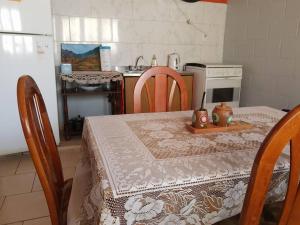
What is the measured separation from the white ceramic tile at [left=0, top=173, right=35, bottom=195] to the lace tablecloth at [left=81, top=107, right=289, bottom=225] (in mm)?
1216

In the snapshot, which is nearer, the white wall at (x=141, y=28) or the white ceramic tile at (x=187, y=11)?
the white wall at (x=141, y=28)

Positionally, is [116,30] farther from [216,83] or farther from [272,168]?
[272,168]

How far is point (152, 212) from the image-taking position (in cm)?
65

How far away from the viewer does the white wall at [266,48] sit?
98.7 inches

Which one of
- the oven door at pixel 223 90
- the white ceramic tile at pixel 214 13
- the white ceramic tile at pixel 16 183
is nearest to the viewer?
the white ceramic tile at pixel 16 183

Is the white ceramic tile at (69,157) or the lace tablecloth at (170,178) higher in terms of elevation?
the lace tablecloth at (170,178)

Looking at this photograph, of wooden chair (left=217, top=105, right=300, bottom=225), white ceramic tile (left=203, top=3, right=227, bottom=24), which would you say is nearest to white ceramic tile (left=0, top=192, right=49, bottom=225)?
wooden chair (left=217, top=105, right=300, bottom=225)

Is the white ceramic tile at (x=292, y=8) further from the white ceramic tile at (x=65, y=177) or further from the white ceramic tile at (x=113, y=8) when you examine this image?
the white ceramic tile at (x=65, y=177)

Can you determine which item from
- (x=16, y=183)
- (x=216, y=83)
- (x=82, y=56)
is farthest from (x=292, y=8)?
(x=16, y=183)

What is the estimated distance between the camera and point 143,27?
3.15 meters

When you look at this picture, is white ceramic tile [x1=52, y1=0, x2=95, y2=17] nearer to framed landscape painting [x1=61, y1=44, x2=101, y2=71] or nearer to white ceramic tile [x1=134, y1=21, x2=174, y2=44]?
framed landscape painting [x1=61, y1=44, x2=101, y2=71]

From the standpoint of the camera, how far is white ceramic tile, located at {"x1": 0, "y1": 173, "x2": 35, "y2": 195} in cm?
181

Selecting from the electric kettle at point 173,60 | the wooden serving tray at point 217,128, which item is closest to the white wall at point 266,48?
the electric kettle at point 173,60

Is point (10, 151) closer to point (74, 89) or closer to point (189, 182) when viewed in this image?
point (74, 89)
